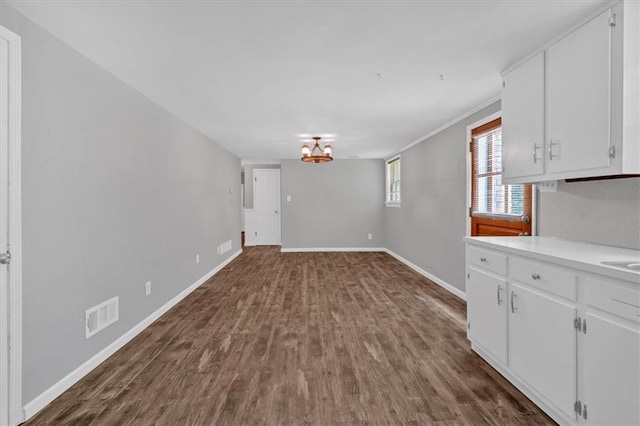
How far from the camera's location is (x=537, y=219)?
2.77m

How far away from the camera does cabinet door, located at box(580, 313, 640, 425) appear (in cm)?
135

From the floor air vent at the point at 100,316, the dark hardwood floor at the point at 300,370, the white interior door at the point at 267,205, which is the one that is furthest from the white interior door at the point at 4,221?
the white interior door at the point at 267,205

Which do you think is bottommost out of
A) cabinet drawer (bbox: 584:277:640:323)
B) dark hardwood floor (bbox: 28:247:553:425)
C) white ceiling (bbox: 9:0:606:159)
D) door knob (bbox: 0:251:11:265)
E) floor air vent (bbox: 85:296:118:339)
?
dark hardwood floor (bbox: 28:247:553:425)

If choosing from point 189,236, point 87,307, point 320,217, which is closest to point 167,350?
point 87,307

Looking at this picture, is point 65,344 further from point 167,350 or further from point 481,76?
point 481,76

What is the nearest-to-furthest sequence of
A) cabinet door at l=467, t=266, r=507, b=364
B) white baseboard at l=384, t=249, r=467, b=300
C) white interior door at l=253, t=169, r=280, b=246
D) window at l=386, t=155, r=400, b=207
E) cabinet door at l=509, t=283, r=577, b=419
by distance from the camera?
cabinet door at l=509, t=283, r=577, b=419 → cabinet door at l=467, t=266, r=507, b=364 → white baseboard at l=384, t=249, r=467, b=300 → window at l=386, t=155, r=400, b=207 → white interior door at l=253, t=169, r=280, b=246

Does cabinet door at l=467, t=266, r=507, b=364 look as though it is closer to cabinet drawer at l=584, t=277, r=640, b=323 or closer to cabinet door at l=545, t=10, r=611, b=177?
cabinet drawer at l=584, t=277, r=640, b=323

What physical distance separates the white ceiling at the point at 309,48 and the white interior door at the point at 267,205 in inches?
208

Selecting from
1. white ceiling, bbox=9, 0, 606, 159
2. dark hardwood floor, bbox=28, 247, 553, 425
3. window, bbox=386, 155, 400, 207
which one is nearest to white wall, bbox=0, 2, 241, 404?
white ceiling, bbox=9, 0, 606, 159

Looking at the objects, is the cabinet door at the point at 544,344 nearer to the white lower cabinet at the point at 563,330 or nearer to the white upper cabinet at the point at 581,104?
the white lower cabinet at the point at 563,330

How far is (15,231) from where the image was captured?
5.75 feet

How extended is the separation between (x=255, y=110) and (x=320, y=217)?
4.45m

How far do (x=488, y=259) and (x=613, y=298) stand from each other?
93cm

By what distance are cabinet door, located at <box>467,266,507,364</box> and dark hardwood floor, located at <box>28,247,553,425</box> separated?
0.18 m
